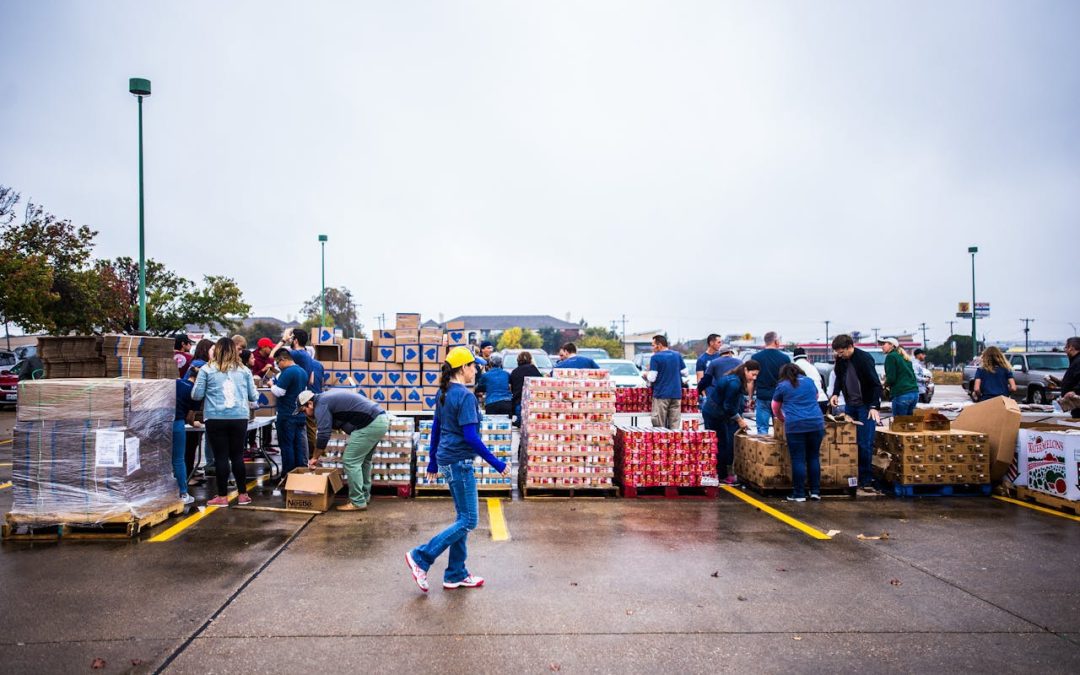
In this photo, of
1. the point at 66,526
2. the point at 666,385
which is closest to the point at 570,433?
the point at 666,385

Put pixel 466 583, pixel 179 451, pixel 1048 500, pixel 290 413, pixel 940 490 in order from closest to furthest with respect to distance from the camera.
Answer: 1. pixel 466 583
2. pixel 179 451
3. pixel 1048 500
4. pixel 290 413
5. pixel 940 490

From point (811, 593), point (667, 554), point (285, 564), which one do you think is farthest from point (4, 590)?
point (811, 593)

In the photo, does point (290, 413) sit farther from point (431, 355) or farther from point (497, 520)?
point (431, 355)

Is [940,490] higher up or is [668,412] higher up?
[668,412]

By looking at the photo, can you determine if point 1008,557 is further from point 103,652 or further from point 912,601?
point 103,652

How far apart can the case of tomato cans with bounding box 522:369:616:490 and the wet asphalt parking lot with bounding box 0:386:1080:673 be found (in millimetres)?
1048

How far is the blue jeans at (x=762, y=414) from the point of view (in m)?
10.7

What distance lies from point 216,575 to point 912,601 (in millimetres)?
5502

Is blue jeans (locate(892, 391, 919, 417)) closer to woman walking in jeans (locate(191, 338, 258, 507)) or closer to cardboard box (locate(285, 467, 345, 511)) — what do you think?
cardboard box (locate(285, 467, 345, 511))

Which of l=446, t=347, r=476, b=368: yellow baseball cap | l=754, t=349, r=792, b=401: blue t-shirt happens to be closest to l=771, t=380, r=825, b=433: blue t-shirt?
l=754, t=349, r=792, b=401: blue t-shirt

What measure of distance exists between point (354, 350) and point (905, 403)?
8820mm

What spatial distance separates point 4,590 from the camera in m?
5.21

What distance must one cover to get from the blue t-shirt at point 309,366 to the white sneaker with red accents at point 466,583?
4.58 meters

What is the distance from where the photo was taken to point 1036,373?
894 inches
